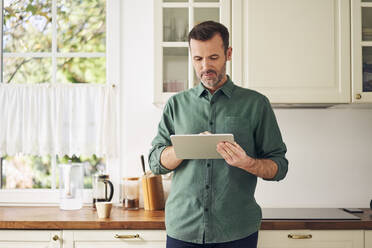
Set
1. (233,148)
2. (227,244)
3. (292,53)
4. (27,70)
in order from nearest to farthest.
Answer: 1. (233,148)
2. (227,244)
3. (292,53)
4. (27,70)

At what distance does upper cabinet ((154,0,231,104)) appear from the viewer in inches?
94.0

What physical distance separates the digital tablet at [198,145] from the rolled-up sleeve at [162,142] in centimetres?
16

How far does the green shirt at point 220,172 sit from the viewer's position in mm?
1650

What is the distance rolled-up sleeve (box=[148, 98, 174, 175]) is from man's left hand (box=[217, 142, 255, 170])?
0.31m

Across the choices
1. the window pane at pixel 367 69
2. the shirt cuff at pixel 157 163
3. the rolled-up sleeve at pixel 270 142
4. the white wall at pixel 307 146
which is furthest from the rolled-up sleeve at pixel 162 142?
the window pane at pixel 367 69

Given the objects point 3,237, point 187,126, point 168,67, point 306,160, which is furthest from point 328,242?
point 3,237

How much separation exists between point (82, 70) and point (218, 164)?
63.0 inches

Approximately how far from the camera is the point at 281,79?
2.35m

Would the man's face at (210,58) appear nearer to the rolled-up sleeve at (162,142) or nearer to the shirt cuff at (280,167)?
the rolled-up sleeve at (162,142)

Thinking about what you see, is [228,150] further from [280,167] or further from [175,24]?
[175,24]

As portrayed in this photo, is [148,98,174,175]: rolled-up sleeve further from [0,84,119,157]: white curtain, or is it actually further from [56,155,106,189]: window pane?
[56,155,106,189]: window pane

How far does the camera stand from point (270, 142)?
1.70 m

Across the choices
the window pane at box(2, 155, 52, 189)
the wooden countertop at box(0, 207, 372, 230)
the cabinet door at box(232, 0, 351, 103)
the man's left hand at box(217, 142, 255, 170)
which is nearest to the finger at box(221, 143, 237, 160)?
the man's left hand at box(217, 142, 255, 170)

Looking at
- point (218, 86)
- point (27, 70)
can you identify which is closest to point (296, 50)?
point (218, 86)
